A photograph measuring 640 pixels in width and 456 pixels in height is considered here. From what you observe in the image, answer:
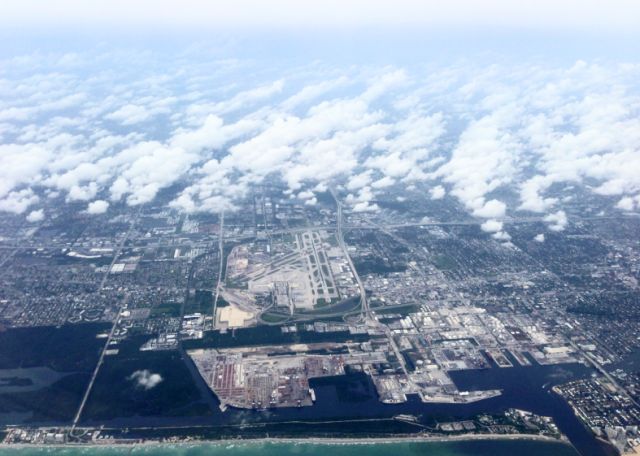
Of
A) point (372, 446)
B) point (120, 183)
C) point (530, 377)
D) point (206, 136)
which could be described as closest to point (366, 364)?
point (372, 446)

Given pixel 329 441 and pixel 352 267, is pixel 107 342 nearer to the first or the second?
pixel 329 441

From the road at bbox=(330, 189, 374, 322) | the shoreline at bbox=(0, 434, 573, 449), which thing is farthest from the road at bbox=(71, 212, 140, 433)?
the road at bbox=(330, 189, 374, 322)

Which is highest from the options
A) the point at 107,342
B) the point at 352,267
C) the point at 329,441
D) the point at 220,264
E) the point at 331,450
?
the point at 220,264

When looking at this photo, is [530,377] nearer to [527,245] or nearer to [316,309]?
[316,309]

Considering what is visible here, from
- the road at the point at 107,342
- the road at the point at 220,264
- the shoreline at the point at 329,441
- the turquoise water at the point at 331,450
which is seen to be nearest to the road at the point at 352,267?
the road at the point at 220,264

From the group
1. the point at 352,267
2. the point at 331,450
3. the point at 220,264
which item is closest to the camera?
the point at 331,450

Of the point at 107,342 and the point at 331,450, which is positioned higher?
the point at 107,342

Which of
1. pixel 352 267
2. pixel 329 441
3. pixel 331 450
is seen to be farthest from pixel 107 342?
pixel 352 267

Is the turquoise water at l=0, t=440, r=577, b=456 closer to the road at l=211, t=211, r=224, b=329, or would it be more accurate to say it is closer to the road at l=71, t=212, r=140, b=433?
the road at l=71, t=212, r=140, b=433
